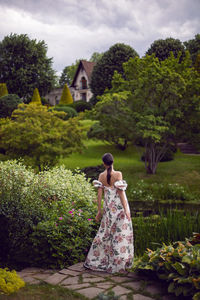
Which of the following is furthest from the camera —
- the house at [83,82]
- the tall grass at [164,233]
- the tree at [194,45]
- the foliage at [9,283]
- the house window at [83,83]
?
the house window at [83,83]

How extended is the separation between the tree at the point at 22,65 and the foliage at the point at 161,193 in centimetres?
2808

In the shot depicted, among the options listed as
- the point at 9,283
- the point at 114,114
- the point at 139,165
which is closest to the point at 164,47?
the point at 139,165

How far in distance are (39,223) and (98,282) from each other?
68.7 inches

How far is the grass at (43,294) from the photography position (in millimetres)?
4612

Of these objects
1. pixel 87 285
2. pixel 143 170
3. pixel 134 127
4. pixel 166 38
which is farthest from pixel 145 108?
pixel 166 38

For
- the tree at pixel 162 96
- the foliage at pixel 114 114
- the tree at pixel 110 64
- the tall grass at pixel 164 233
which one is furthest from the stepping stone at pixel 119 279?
the tree at pixel 110 64

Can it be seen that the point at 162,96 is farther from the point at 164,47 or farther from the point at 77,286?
the point at 164,47

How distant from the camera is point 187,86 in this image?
56.1 feet

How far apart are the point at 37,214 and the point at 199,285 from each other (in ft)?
11.4

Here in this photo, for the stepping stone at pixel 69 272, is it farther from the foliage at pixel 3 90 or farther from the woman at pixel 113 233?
the foliage at pixel 3 90

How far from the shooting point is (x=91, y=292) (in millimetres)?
4730

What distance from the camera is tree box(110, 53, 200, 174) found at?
637 inches

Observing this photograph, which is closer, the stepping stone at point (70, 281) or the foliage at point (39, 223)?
the stepping stone at point (70, 281)

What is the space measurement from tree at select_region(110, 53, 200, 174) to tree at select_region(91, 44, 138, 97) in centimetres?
1511
